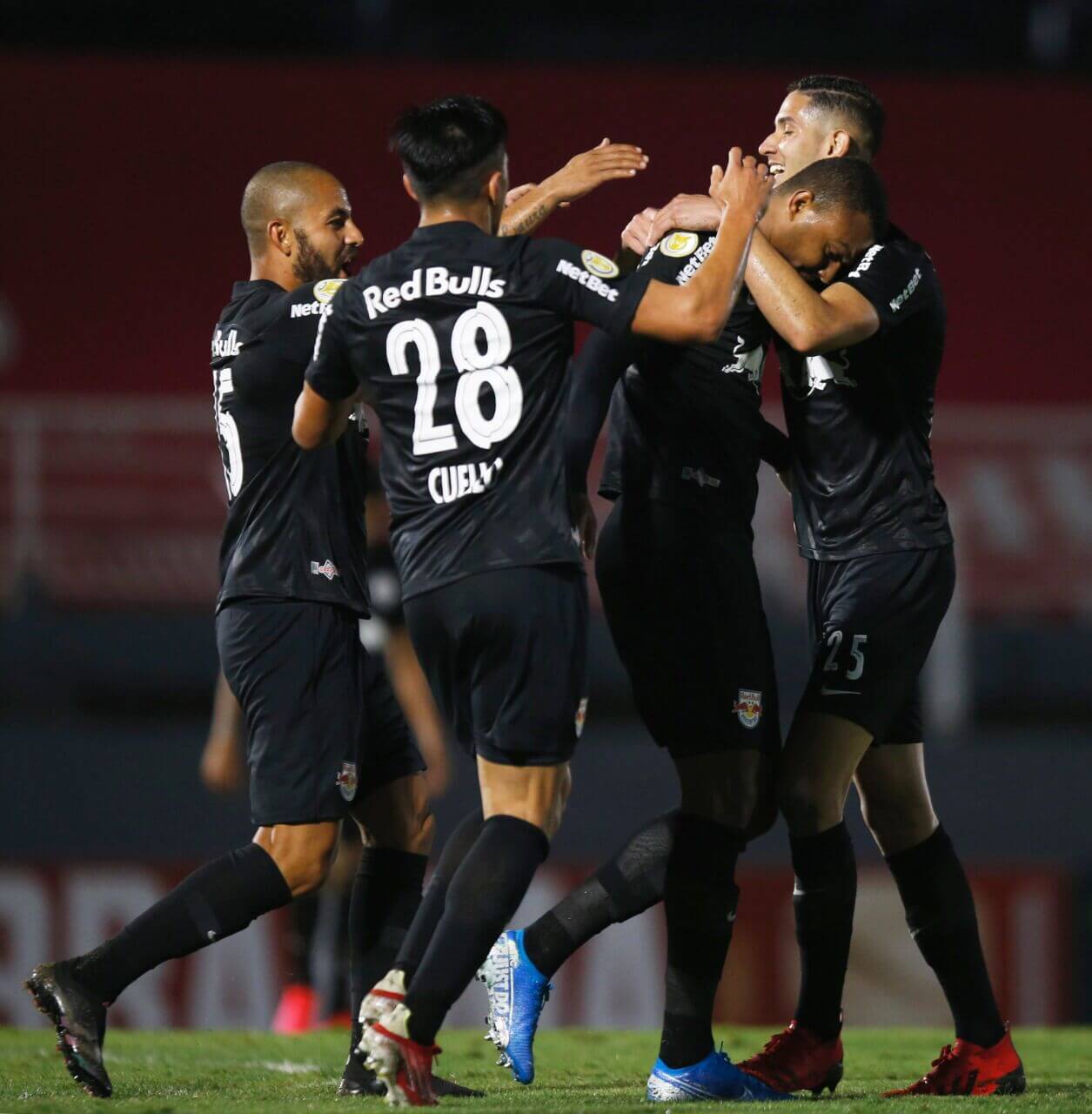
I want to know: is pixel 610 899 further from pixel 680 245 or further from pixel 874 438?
pixel 680 245

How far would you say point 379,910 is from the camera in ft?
15.5

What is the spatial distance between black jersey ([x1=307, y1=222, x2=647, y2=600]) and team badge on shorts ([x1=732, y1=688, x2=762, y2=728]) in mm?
596

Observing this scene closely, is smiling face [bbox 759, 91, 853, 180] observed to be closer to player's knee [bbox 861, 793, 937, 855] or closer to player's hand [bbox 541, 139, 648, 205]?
player's hand [bbox 541, 139, 648, 205]

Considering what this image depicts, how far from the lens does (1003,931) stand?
9.38 meters

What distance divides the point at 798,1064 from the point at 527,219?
7.17 ft

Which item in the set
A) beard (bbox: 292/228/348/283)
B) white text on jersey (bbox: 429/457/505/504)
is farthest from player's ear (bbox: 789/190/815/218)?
beard (bbox: 292/228/348/283)

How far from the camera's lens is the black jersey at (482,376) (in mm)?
3988

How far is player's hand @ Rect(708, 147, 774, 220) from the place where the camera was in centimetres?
406

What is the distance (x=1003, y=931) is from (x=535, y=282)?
6350 millimetres

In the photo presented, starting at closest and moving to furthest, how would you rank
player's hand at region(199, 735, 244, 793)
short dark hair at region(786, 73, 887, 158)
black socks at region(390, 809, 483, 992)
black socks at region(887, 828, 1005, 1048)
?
black socks at region(390, 809, 483, 992) → black socks at region(887, 828, 1005, 1048) → short dark hair at region(786, 73, 887, 158) → player's hand at region(199, 735, 244, 793)

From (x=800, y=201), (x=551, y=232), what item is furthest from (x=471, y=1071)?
(x=551, y=232)

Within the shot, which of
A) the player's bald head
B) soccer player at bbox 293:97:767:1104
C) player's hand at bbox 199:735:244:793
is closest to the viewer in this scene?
soccer player at bbox 293:97:767:1104

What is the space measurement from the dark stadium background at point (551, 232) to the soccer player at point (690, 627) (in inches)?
199

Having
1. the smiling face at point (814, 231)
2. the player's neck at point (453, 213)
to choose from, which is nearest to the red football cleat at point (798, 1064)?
the smiling face at point (814, 231)
